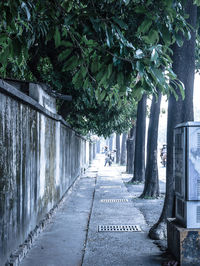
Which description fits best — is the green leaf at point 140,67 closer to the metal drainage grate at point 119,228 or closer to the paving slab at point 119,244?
the paving slab at point 119,244

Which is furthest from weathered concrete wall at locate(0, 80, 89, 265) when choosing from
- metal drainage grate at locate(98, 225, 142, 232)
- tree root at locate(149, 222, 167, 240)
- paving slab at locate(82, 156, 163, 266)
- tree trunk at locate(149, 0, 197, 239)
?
tree trunk at locate(149, 0, 197, 239)

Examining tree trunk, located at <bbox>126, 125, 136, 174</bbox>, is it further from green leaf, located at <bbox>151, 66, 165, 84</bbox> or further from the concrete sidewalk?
green leaf, located at <bbox>151, 66, 165, 84</bbox>

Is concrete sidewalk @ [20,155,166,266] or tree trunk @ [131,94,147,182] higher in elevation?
tree trunk @ [131,94,147,182]

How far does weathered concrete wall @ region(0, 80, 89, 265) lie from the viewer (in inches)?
165

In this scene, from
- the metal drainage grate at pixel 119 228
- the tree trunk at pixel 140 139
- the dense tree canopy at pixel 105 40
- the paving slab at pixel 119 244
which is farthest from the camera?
the tree trunk at pixel 140 139

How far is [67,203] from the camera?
10469 mm

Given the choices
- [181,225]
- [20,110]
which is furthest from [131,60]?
[181,225]

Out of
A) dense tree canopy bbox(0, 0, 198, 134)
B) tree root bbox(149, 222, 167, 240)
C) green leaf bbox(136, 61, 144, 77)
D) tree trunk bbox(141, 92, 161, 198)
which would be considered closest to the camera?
green leaf bbox(136, 61, 144, 77)

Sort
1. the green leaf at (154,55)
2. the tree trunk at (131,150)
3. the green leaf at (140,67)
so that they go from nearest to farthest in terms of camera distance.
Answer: the green leaf at (154,55), the green leaf at (140,67), the tree trunk at (131,150)

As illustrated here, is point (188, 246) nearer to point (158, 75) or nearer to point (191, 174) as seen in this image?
point (191, 174)

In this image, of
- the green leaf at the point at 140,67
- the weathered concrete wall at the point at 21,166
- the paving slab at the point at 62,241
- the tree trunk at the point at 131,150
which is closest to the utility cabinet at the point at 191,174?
the paving slab at the point at 62,241

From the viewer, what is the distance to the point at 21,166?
16.7ft

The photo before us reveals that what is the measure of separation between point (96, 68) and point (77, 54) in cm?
25

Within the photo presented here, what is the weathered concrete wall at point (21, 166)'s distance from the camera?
419 cm
